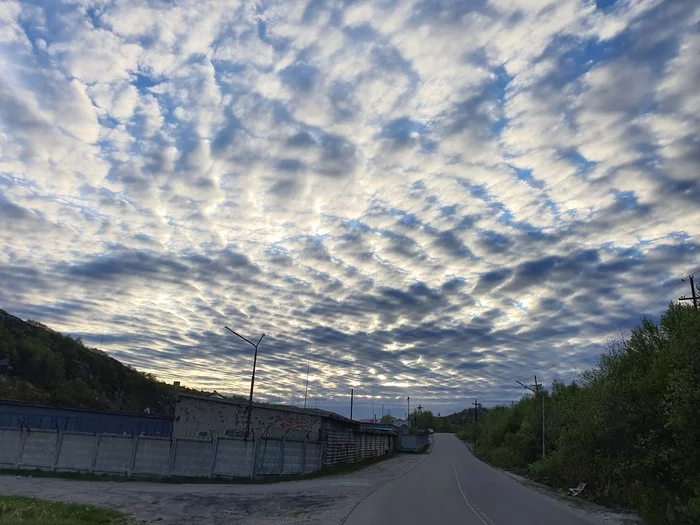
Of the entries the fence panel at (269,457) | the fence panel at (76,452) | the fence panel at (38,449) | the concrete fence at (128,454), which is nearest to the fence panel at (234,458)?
the concrete fence at (128,454)

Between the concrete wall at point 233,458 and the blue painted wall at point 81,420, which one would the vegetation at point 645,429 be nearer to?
the concrete wall at point 233,458

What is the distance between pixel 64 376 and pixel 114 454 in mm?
48693

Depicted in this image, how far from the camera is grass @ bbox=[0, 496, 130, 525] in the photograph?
1429 centimetres

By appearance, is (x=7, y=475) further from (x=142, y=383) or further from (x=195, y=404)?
(x=142, y=383)

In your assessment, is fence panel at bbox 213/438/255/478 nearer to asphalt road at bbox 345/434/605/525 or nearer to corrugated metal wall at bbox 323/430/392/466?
asphalt road at bbox 345/434/605/525

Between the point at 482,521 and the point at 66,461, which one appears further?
the point at 66,461

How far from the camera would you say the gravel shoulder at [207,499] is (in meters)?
18.2

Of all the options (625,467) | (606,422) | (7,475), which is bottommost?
(7,475)

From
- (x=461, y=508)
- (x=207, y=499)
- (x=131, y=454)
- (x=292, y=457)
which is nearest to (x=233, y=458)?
(x=292, y=457)

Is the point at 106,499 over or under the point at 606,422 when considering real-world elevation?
under

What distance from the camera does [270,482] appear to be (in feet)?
106

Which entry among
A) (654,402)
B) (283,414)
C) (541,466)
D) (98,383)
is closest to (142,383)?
(98,383)

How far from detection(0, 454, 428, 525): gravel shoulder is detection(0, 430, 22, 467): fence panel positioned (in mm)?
2562

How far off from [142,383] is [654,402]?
84.9 meters
